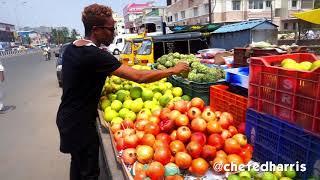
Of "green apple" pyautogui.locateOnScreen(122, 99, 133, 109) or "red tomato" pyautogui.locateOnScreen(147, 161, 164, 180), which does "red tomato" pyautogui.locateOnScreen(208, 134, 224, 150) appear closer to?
"red tomato" pyautogui.locateOnScreen(147, 161, 164, 180)

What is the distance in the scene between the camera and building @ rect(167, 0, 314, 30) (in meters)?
43.0

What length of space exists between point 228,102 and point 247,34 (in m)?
12.2

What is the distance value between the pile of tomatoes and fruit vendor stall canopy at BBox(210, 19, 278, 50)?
12.2 meters

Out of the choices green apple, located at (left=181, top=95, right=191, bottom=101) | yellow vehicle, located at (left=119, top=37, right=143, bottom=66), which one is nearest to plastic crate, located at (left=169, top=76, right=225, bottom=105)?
green apple, located at (left=181, top=95, right=191, bottom=101)

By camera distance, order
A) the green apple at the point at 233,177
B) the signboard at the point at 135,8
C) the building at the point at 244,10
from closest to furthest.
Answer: the green apple at the point at 233,177 → the building at the point at 244,10 → the signboard at the point at 135,8

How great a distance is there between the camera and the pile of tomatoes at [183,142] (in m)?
2.65

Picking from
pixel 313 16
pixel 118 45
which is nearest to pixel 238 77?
pixel 313 16

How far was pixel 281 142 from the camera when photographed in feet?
8.32

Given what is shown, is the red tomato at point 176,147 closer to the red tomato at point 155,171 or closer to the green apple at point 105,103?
the red tomato at point 155,171

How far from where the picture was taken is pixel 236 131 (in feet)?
10.4

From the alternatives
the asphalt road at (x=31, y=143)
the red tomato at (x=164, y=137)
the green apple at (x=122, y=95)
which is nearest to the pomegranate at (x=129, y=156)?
the red tomato at (x=164, y=137)

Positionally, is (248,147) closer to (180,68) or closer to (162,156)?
(162,156)

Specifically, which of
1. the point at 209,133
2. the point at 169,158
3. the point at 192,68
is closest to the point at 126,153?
the point at 169,158

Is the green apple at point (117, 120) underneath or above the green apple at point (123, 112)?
underneath
